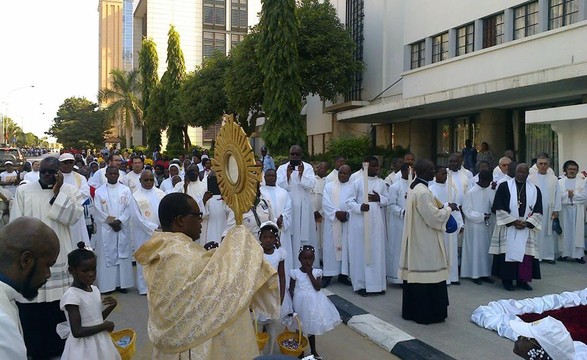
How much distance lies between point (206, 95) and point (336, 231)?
25382 mm

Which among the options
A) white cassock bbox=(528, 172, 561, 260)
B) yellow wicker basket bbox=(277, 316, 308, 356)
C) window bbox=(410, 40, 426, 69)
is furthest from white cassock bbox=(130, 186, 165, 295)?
window bbox=(410, 40, 426, 69)

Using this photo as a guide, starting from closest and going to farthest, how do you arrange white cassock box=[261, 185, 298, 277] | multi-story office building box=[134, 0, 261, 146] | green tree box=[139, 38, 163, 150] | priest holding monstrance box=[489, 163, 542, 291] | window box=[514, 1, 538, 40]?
white cassock box=[261, 185, 298, 277] < priest holding monstrance box=[489, 163, 542, 291] < window box=[514, 1, 538, 40] < green tree box=[139, 38, 163, 150] < multi-story office building box=[134, 0, 261, 146]

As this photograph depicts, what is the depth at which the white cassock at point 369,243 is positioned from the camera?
27.7 ft

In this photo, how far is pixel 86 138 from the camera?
70.6m

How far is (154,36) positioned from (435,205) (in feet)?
172

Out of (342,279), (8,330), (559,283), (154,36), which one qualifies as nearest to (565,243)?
(559,283)

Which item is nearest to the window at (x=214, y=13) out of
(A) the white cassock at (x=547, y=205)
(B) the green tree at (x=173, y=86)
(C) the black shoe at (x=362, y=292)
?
(B) the green tree at (x=173, y=86)

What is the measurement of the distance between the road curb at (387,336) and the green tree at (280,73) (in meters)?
16.9

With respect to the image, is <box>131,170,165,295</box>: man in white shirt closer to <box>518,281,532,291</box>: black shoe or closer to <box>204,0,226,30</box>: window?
<box>518,281,532,291</box>: black shoe

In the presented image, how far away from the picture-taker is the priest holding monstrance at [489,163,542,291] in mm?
8328

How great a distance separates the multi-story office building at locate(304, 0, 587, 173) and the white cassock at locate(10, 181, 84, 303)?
10.2 meters

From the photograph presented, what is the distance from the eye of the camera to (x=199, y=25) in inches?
2237

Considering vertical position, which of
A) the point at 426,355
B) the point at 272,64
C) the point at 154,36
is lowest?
the point at 426,355

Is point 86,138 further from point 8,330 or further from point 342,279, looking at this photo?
point 8,330
